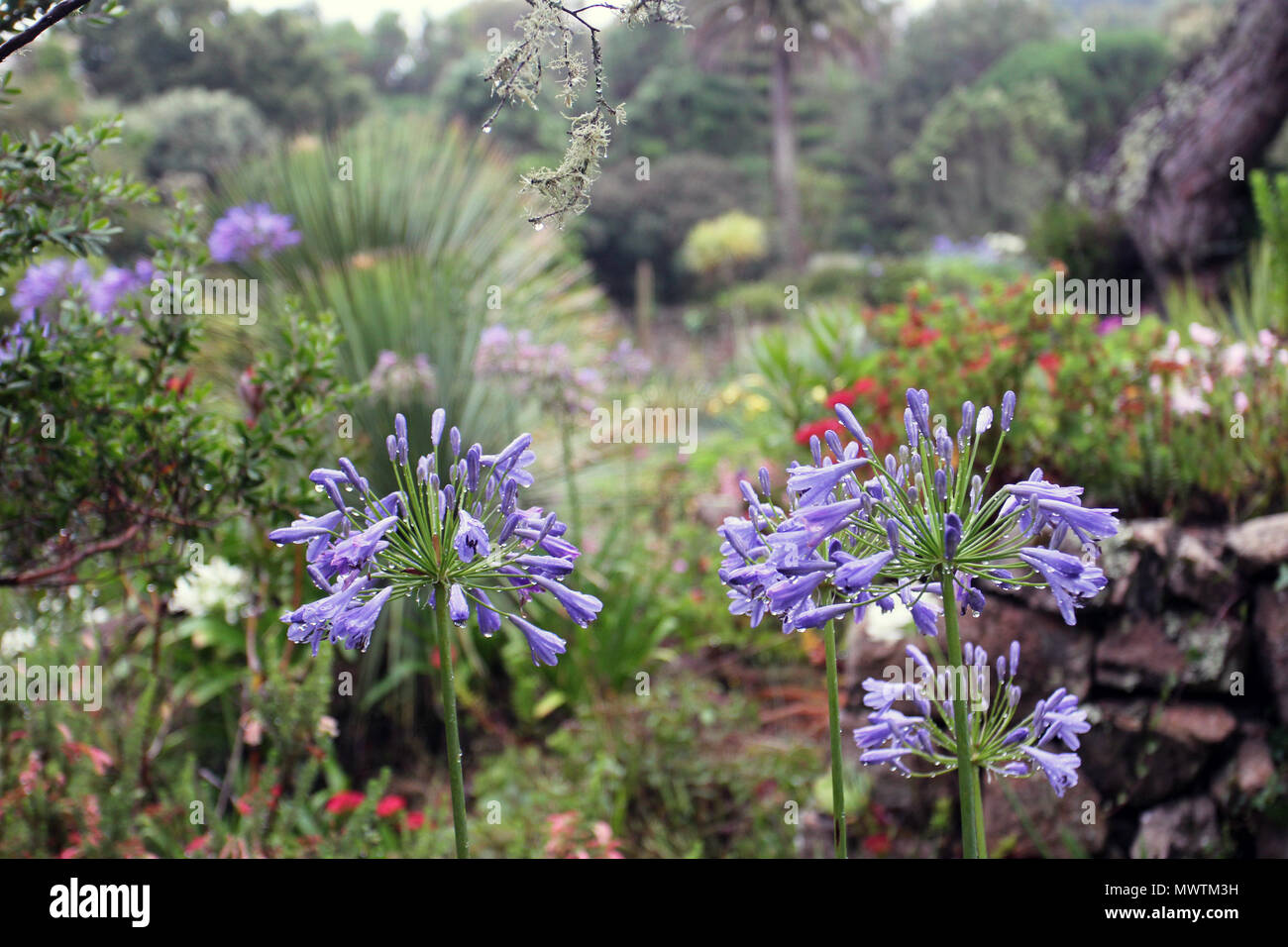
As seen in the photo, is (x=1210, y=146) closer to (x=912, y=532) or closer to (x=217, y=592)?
(x=217, y=592)

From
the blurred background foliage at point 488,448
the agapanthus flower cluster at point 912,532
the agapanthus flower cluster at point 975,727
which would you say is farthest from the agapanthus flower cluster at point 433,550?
the blurred background foliage at point 488,448

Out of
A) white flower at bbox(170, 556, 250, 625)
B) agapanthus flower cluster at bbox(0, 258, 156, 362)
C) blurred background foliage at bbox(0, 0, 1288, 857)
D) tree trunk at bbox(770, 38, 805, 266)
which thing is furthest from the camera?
tree trunk at bbox(770, 38, 805, 266)

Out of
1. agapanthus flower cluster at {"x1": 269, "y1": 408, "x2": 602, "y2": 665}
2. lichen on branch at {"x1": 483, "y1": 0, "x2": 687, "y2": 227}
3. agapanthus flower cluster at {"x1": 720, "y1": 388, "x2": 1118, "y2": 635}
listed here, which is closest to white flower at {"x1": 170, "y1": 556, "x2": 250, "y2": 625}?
agapanthus flower cluster at {"x1": 269, "y1": 408, "x2": 602, "y2": 665}

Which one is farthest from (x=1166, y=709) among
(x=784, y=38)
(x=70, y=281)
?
(x=784, y=38)

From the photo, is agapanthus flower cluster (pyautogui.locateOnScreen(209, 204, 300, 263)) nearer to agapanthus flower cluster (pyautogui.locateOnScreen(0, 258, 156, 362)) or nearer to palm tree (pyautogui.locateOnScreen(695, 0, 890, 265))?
agapanthus flower cluster (pyautogui.locateOnScreen(0, 258, 156, 362))

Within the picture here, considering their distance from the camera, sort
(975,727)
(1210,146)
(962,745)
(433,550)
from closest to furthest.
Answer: (962,745)
(433,550)
(975,727)
(1210,146)

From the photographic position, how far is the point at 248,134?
723 inches

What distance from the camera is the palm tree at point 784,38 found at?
18.3 meters

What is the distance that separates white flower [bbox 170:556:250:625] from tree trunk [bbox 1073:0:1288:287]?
→ 752cm

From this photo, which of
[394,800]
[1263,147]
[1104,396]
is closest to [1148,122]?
[1263,147]

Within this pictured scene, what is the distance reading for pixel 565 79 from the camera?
1.20 metres

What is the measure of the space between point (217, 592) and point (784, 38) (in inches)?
694

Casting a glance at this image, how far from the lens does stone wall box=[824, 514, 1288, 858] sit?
2838 millimetres

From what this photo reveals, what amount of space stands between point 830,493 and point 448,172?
5.61 m
